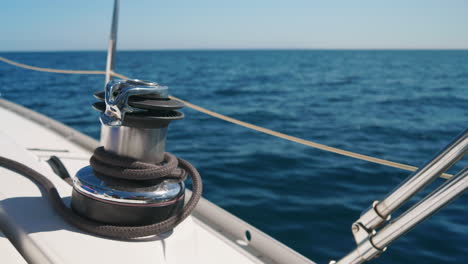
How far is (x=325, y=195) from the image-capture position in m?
3.05

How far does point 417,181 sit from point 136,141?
1.78 feet

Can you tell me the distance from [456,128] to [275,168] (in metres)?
3.62

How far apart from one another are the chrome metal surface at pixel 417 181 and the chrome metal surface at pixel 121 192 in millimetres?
455

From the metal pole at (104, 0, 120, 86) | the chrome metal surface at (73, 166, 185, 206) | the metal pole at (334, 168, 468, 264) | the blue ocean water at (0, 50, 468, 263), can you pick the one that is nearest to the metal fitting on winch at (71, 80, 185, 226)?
the chrome metal surface at (73, 166, 185, 206)

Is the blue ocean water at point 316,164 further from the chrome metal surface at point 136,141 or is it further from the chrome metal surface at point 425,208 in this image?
the chrome metal surface at point 425,208

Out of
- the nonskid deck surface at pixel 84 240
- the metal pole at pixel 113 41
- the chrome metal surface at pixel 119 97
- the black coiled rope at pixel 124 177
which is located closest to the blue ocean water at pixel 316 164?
the nonskid deck surface at pixel 84 240

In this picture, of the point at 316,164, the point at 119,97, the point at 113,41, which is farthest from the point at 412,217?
the point at 316,164

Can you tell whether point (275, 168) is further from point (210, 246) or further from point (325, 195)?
point (210, 246)

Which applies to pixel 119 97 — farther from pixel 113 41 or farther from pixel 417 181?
pixel 113 41

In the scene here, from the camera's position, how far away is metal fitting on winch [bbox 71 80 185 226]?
31.0 inches

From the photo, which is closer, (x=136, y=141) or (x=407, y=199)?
(x=407, y=199)

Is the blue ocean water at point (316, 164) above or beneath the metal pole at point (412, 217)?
beneath

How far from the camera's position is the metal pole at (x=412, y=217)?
0.46m

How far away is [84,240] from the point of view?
2.67ft
